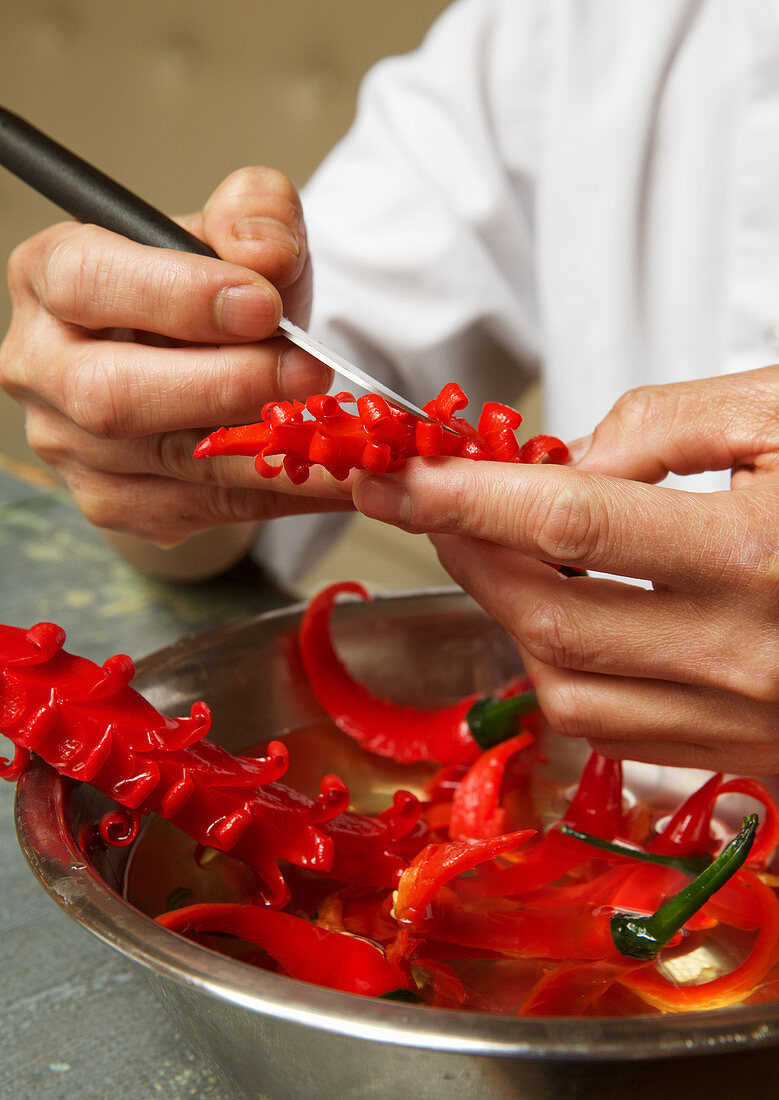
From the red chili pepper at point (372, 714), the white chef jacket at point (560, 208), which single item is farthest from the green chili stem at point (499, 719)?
the white chef jacket at point (560, 208)

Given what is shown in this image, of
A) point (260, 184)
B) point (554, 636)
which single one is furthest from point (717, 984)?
point (260, 184)

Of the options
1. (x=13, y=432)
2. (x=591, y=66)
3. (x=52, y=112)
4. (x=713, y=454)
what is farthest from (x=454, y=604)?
(x=13, y=432)

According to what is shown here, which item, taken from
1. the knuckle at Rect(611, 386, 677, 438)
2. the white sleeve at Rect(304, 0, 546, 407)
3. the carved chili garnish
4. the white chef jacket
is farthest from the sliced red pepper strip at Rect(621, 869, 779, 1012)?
the white sleeve at Rect(304, 0, 546, 407)

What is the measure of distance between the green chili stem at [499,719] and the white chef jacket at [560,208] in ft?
1.07

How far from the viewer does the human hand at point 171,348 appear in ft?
1.31

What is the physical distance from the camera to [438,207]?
2.72ft

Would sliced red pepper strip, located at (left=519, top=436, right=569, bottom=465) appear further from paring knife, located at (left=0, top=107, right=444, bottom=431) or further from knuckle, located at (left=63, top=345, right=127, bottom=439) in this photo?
knuckle, located at (left=63, top=345, right=127, bottom=439)

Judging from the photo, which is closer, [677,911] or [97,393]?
[677,911]

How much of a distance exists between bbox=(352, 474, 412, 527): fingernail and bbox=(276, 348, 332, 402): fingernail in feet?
0.29

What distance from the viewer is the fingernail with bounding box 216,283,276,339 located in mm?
385

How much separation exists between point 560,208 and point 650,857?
58 cm

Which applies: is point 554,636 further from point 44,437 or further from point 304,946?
point 44,437

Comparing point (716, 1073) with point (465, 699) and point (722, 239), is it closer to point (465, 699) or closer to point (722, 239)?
point (465, 699)

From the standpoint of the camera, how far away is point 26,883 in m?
0.51
